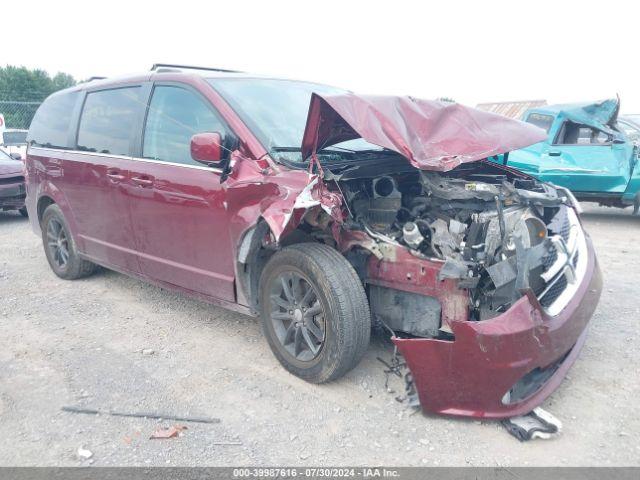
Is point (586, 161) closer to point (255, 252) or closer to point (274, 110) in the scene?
point (274, 110)

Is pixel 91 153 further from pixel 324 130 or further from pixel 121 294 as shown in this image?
pixel 324 130

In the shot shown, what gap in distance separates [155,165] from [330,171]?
1.42 meters

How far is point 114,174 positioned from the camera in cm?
417

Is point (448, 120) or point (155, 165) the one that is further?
point (155, 165)

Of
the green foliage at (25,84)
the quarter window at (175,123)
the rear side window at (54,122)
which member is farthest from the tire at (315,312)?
the green foliage at (25,84)

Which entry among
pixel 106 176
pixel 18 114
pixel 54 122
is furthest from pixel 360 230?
pixel 18 114

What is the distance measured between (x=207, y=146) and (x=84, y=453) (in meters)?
1.79

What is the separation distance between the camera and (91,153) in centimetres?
453

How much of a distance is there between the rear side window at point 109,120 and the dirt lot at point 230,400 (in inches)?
55.0

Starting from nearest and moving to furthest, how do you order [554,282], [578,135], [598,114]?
[554,282] → [598,114] → [578,135]

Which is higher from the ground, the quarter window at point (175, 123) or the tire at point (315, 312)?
the quarter window at point (175, 123)

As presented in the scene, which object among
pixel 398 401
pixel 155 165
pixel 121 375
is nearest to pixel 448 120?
pixel 398 401

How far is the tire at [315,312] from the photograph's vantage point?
2.92 metres

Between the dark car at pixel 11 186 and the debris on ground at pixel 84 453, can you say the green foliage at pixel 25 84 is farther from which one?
the debris on ground at pixel 84 453
